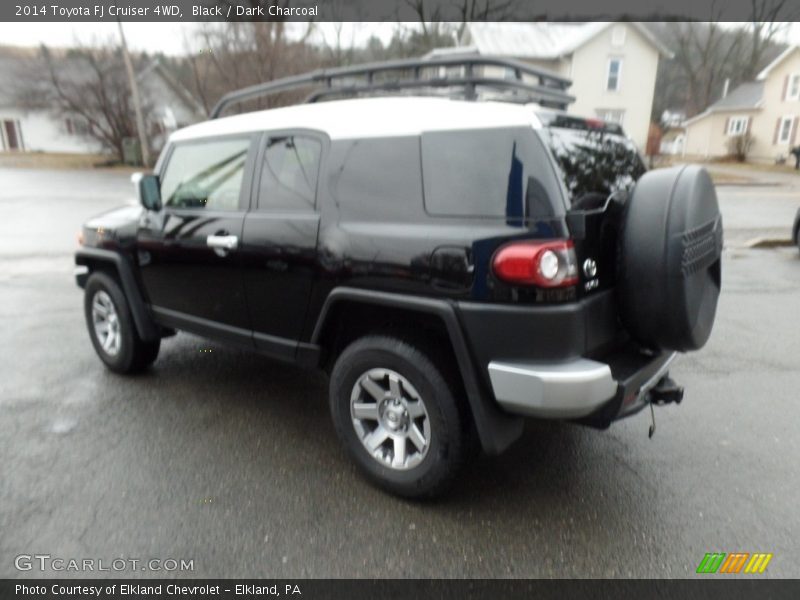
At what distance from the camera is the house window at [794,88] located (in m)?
38.0

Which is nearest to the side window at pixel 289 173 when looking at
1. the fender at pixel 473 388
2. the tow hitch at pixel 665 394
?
the fender at pixel 473 388

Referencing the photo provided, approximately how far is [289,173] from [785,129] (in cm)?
4641

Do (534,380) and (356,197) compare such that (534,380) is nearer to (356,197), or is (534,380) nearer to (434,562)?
(434,562)

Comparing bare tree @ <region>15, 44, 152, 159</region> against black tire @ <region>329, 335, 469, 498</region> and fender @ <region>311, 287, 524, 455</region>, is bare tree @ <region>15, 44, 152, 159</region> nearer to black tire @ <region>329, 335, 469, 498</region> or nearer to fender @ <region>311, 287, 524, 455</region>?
black tire @ <region>329, 335, 469, 498</region>

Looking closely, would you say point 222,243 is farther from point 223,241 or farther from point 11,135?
point 11,135

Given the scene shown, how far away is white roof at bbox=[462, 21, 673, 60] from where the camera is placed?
33188mm

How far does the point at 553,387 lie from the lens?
2.30 metres

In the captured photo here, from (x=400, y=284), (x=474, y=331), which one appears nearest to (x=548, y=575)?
(x=474, y=331)

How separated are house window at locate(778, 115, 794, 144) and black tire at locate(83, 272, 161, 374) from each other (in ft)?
151

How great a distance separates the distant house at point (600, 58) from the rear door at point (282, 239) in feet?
110

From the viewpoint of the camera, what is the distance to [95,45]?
30.9m

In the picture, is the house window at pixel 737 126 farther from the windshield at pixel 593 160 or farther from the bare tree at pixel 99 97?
the windshield at pixel 593 160

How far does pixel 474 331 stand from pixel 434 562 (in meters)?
1.02
